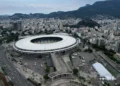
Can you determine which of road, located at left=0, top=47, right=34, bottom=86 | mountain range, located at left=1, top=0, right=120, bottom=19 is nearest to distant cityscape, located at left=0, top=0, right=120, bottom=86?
road, located at left=0, top=47, right=34, bottom=86

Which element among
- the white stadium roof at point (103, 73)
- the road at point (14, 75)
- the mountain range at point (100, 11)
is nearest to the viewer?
→ the road at point (14, 75)

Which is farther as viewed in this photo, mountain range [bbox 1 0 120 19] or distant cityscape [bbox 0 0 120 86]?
mountain range [bbox 1 0 120 19]

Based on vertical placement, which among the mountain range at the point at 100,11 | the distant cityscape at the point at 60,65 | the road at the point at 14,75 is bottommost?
the road at the point at 14,75

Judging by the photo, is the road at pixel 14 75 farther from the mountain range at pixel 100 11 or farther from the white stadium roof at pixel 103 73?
the mountain range at pixel 100 11

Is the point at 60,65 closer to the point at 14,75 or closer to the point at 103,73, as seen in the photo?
the point at 103,73

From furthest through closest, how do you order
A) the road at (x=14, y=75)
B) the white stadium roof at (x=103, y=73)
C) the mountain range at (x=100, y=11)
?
the mountain range at (x=100, y=11)
the white stadium roof at (x=103, y=73)
the road at (x=14, y=75)

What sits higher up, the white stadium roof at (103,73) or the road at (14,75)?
the white stadium roof at (103,73)

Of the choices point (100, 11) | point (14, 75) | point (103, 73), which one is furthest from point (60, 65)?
point (100, 11)

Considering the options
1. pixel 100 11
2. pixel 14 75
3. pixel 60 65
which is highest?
pixel 100 11

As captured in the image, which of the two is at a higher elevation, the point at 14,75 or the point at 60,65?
the point at 60,65

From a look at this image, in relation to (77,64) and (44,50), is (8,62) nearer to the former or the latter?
(44,50)

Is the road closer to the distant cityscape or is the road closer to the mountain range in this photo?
the distant cityscape

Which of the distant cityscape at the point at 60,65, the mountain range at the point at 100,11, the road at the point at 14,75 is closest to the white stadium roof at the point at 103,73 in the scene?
the distant cityscape at the point at 60,65
